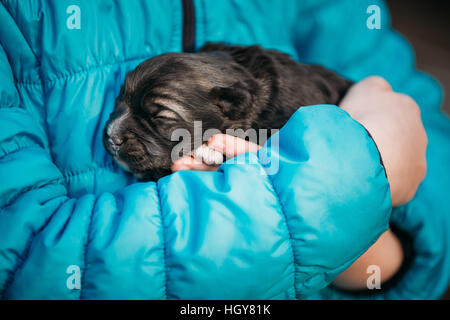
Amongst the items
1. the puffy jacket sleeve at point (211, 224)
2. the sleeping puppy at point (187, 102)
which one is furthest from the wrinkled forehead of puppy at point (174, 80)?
the puffy jacket sleeve at point (211, 224)

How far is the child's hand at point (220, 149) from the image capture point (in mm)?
1102

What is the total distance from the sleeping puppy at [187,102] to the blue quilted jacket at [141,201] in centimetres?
13

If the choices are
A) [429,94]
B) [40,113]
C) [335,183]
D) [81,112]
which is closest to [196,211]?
[335,183]

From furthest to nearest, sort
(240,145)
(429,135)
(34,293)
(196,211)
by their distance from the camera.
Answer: (429,135)
(240,145)
(196,211)
(34,293)

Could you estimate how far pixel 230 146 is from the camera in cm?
110

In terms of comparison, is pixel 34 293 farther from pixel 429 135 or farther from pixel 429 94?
pixel 429 94

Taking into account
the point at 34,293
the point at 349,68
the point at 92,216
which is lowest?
the point at 34,293

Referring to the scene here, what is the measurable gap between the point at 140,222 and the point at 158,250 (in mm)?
90

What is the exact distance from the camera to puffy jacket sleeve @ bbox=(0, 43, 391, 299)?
0.80 meters

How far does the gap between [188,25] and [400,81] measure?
4.58 ft

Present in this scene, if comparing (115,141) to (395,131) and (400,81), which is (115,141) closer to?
(395,131)

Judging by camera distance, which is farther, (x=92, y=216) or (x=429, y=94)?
(x=429, y=94)

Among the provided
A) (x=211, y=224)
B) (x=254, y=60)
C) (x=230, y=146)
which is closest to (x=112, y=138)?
(x=230, y=146)

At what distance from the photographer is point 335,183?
864 mm
